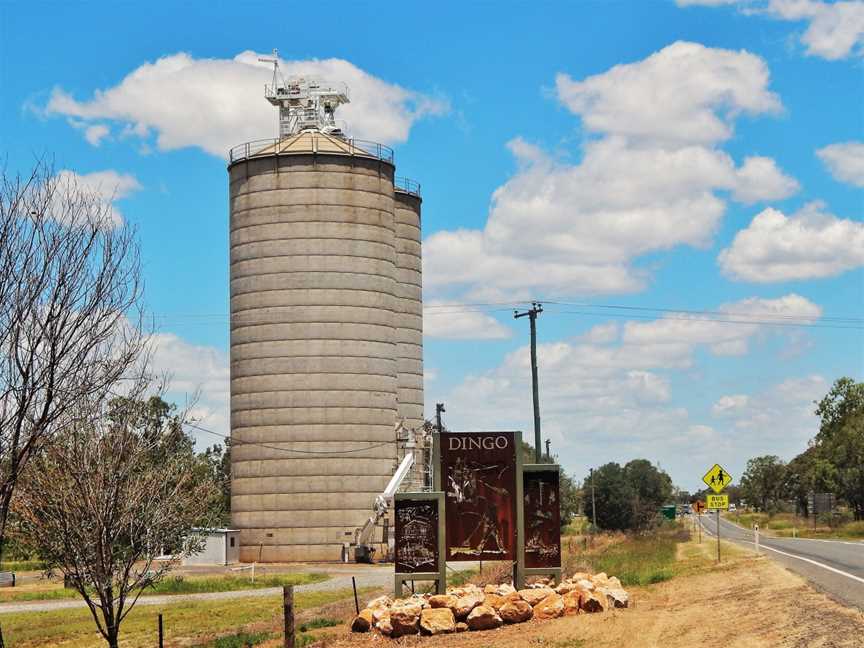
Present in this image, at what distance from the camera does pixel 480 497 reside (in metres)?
28.1

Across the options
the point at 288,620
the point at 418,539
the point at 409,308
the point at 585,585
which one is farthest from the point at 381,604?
the point at 409,308

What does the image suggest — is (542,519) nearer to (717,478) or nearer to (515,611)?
(515,611)

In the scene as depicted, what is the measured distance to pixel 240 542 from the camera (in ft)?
245

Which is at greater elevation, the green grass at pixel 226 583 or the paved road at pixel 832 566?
the paved road at pixel 832 566

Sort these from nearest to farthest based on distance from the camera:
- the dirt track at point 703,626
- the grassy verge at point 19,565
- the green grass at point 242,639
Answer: the dirt track at point 703,626 → the green grass at point 242,639 → the grassy verge at point 19,565

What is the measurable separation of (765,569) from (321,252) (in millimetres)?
46214

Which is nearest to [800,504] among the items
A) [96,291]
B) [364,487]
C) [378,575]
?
[364,487]

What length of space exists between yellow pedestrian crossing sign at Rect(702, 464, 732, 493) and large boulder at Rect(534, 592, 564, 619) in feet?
51.7

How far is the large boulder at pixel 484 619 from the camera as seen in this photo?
2477cm

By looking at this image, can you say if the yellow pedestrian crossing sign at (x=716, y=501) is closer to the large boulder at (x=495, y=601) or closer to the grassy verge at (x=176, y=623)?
the grassy verge at (x=176, y=623)

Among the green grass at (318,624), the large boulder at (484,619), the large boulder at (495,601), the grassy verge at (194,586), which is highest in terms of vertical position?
the large boulder at (495,601)

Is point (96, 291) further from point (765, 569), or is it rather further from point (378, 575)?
point (378, 575)

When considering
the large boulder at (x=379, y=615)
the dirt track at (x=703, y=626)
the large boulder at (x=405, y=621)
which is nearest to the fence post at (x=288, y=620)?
the dirt track at (x=703, y=626)

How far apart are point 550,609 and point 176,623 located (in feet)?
56.2
